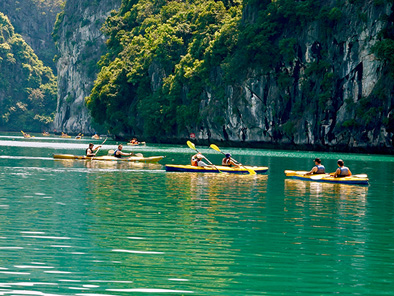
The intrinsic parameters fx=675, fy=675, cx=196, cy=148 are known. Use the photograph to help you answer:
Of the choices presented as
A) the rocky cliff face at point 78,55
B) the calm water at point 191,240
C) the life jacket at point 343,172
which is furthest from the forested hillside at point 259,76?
the rocky cliff face at point 78,55

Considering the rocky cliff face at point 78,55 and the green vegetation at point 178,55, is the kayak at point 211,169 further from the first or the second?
the rocky cliff face at point 78,55

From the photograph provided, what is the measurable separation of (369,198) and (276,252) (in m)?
12.0

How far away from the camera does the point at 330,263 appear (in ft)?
41.3

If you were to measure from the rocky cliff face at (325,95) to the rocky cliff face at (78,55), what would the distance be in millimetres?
67212

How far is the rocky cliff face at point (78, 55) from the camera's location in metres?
145

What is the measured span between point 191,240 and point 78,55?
455 feet

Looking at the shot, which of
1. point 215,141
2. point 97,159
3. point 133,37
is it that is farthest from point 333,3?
point 133,37

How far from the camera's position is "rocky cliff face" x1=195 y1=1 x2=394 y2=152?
64.8 m

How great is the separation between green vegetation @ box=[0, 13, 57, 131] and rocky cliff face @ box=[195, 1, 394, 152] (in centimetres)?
11116

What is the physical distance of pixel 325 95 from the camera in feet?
227

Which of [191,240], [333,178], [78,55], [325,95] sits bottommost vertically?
[191,240]

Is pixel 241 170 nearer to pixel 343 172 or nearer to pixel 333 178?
pixel 333 178

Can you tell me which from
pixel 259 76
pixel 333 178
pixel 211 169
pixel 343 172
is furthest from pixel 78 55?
pixel 343 172

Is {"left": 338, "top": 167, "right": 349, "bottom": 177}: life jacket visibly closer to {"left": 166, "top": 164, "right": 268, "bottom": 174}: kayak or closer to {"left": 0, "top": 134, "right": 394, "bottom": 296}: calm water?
{"left": 0, "top": 134, "right": 394, "bottom": 296}: calm water
